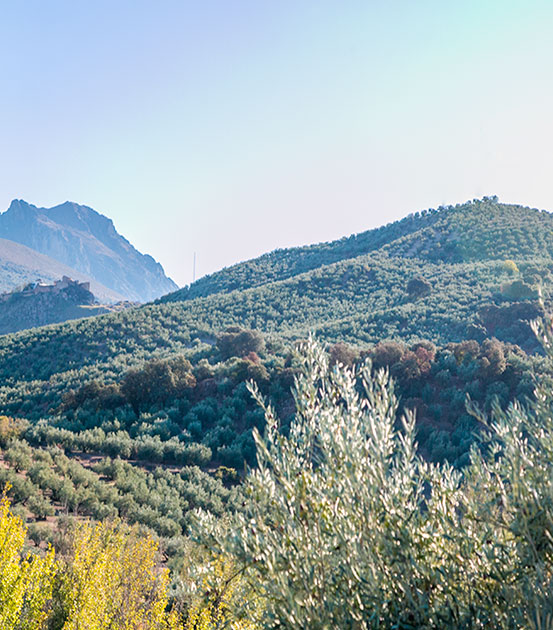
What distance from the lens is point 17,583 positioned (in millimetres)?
5848

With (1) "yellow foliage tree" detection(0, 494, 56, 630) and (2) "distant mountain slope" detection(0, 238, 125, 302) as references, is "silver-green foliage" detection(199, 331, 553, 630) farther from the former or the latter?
(2) "distant mountain slope" detection(0, 238, 125, 302)

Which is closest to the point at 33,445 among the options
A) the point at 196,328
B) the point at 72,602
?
the point at 72,602

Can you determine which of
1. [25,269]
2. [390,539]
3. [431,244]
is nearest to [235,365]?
[390,539]

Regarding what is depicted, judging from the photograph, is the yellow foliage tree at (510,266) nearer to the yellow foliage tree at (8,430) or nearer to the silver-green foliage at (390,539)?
the yellow foliage tree at (8,430)

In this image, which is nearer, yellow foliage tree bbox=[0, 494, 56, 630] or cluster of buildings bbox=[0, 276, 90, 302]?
yellow foliage tree bbox=[0, 494, 56, 630]

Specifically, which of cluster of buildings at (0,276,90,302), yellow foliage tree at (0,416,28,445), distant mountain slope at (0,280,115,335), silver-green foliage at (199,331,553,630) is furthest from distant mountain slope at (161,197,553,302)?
silver-green foliage at (199,331,553,630)

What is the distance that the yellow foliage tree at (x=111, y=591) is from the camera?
260 inches

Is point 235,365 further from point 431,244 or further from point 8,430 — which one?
point 431,244

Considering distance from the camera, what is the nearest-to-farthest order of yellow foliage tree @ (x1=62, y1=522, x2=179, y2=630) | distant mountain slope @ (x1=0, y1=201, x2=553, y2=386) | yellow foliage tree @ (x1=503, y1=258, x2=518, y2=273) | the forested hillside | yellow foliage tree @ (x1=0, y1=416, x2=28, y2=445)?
yellow foliage tree @ (x1=62, y1=522, x2=179, y2=630)
the forested hillside
yellow foliage tree @ (x1=0, y1=416, x2=28, y2=445)
distant mountain slope @ (x1=0, y1=201, x2=553, y2=386)
yellow foliage tree @ (x1=503, y1=258, x2=518, y2=273)

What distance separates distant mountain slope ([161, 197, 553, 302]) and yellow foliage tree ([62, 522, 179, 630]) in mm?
49168

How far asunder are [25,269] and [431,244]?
145 m

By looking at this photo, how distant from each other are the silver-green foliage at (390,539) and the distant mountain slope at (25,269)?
151m

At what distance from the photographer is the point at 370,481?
355cm

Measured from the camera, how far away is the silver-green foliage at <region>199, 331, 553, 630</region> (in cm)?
315
